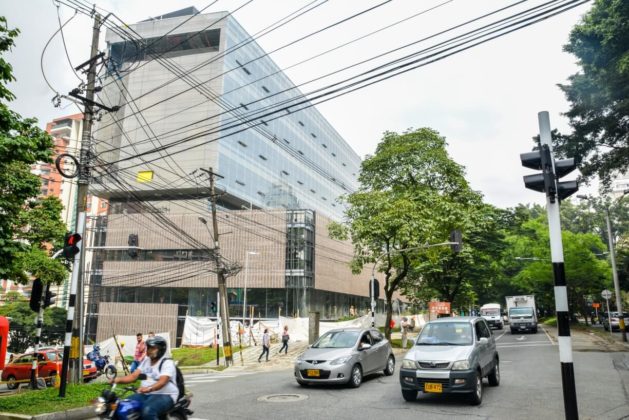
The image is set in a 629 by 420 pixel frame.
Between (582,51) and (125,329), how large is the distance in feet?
162

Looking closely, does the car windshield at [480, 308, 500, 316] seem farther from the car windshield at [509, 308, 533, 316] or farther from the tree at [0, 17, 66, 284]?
the tree at [0, 17, 66, 284]

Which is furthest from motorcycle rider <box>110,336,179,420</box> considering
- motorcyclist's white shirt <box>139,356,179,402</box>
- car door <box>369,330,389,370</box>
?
car door <box>369,330,389,370</box>

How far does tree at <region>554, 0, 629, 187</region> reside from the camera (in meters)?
16.2

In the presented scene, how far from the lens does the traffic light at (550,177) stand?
7125 millimetres

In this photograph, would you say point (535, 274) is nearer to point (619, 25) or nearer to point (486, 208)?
point (486, 208)

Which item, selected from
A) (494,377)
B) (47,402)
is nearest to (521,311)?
(494,377)

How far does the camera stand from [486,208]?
3597cm

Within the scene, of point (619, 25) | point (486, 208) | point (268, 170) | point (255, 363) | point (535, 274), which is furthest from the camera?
point (268, 170)

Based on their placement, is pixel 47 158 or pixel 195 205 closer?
pixel 47 158

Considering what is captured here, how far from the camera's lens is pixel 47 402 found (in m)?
10.1

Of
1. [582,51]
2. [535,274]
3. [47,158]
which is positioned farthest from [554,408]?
[535,274]

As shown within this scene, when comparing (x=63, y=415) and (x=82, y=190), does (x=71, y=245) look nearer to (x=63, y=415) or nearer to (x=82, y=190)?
(x=82, y=190)

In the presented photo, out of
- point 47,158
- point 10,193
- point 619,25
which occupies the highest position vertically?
point 619,25

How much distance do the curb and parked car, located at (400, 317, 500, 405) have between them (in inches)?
264
